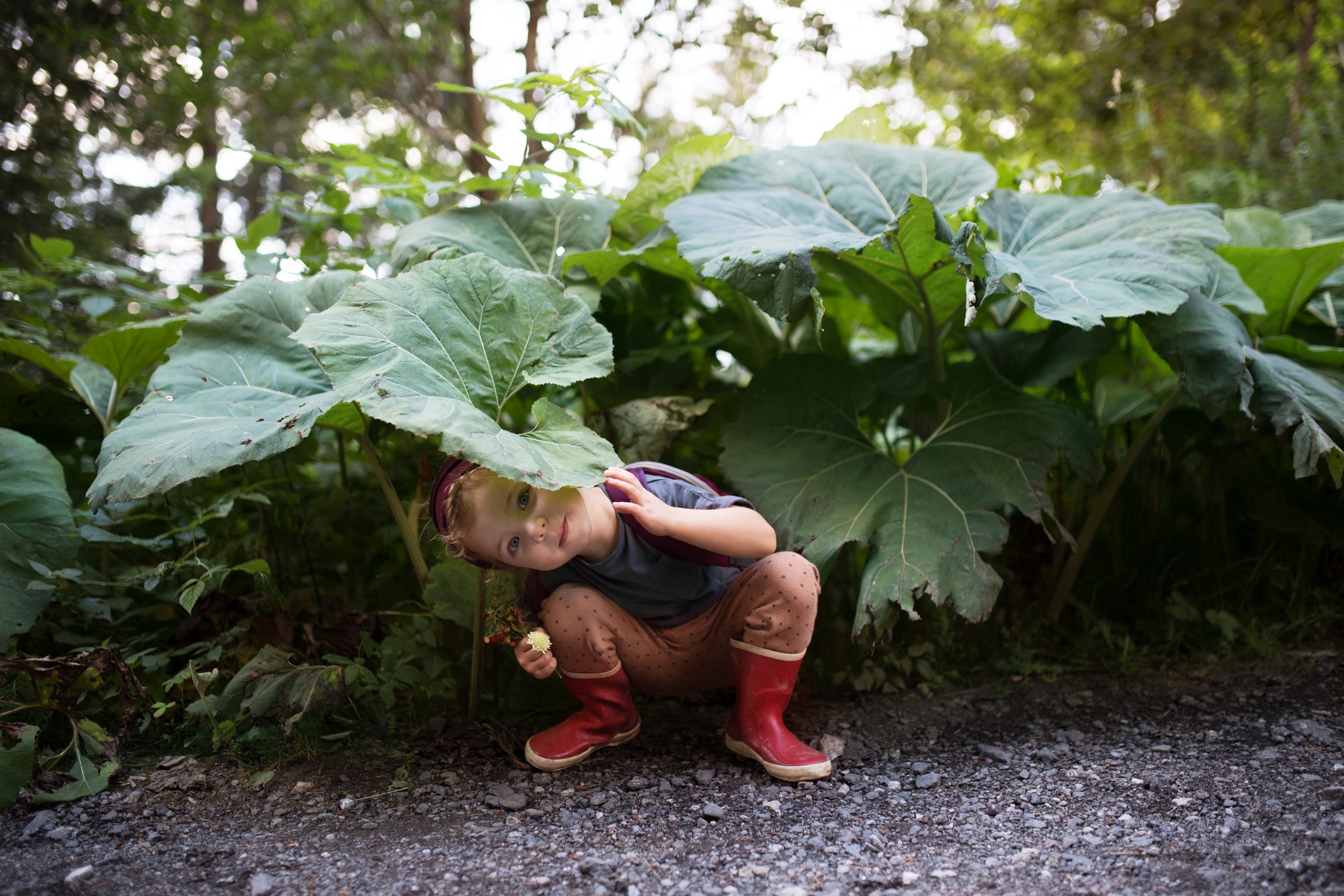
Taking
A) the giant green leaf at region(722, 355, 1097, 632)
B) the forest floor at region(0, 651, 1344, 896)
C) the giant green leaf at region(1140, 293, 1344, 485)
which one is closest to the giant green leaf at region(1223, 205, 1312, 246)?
the giant green leaf at region(1140, 293, 1344, 485)

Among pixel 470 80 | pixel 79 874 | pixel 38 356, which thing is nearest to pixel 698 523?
pixel 79 874

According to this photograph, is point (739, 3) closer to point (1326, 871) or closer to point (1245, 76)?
point (1245, 76)

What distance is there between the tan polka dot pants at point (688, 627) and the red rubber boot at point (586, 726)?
0.03 m

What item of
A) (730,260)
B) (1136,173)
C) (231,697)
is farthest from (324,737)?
(1136,173)

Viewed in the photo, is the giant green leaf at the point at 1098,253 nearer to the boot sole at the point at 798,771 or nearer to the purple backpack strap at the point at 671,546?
the purple backpack strap at the point at 671,546

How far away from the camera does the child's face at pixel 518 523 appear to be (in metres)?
1.42

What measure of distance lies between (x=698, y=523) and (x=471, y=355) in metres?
0.49

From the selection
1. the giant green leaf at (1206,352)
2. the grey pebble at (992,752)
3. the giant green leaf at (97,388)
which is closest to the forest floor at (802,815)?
the grey pebble at (992,752)

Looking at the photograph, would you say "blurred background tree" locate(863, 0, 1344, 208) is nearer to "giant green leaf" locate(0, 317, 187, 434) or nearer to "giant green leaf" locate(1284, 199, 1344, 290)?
"giant green leaf" locate(1284, 199, 1344, 290)

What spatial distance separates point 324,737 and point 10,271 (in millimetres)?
1560

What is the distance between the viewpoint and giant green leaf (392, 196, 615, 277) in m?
2.11

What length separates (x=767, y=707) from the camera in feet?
5.47

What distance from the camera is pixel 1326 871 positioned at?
1.21 metres

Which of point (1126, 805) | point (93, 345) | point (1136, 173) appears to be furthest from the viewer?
point (1136, 173)
